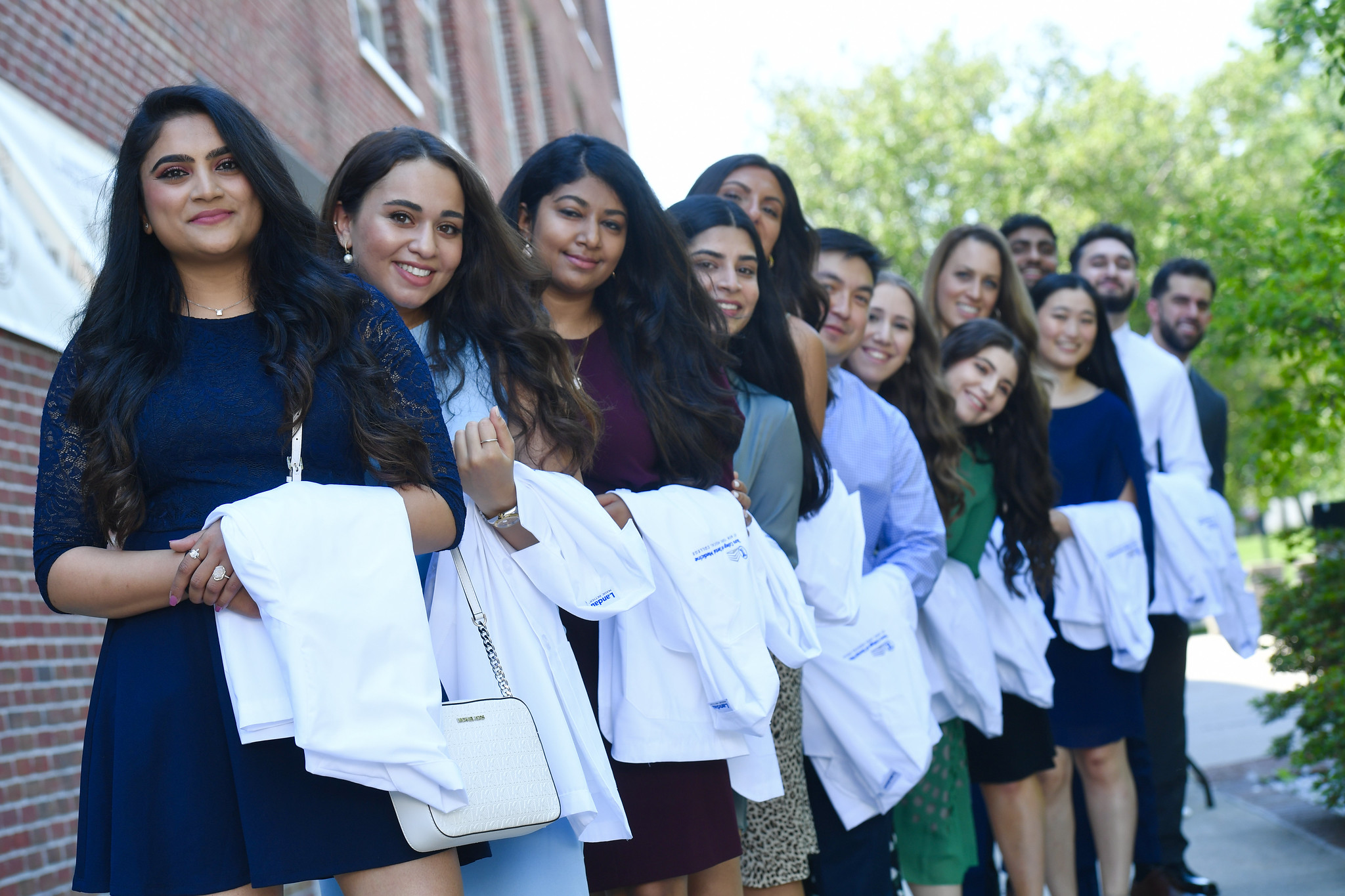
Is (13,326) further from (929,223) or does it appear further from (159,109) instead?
(929,223)

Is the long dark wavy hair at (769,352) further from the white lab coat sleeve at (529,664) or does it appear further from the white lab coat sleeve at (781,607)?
the white lab coat sleeve at (529,664)

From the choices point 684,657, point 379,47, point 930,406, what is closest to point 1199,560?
point 930,406

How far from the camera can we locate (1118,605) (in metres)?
4.78

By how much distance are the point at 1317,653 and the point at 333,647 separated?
5.17 meters

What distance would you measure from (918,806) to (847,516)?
3.61 ft

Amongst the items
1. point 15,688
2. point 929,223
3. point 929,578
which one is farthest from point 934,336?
point 929,223

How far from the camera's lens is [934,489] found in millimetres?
4430

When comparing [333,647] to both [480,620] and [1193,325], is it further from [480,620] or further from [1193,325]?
[1193,325]

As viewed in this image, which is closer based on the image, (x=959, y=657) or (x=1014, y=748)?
(x=959, y=657)

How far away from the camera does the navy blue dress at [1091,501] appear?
487 centimetres

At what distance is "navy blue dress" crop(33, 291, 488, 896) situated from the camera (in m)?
1.99

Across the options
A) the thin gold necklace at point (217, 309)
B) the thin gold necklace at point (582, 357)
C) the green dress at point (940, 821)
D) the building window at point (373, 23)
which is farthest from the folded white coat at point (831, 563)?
the building window at point (373, 23)

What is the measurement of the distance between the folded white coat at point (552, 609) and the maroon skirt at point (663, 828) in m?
0.22

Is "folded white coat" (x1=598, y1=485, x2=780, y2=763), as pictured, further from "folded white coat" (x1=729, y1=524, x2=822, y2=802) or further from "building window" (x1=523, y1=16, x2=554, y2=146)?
"building window" (x1=523, y1=16, x2=554, y2=146)
